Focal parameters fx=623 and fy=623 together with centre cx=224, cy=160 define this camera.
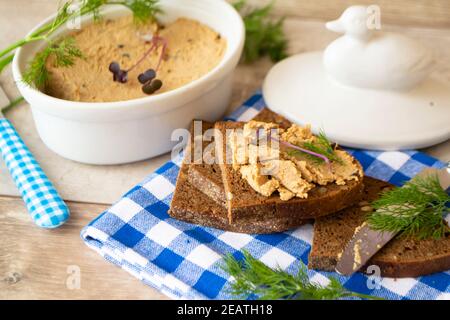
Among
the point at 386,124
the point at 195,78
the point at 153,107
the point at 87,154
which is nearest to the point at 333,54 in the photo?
the point at 386,124

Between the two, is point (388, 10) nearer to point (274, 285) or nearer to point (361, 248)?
point (361, 248)

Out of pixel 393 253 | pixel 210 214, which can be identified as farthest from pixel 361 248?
pixel 210 214

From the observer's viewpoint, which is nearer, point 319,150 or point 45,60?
point 319,150

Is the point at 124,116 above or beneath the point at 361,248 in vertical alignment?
above

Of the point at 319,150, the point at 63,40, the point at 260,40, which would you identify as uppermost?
the point at 63,40

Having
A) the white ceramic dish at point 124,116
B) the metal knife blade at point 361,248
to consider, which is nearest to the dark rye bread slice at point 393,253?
the metal knife blade at point 361,248

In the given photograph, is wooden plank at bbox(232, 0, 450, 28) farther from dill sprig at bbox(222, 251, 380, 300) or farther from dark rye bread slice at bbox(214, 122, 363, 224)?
dill sprig at bbox(222, 251, 380, 300)

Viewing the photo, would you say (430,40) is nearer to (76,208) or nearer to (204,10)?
(204,10)
